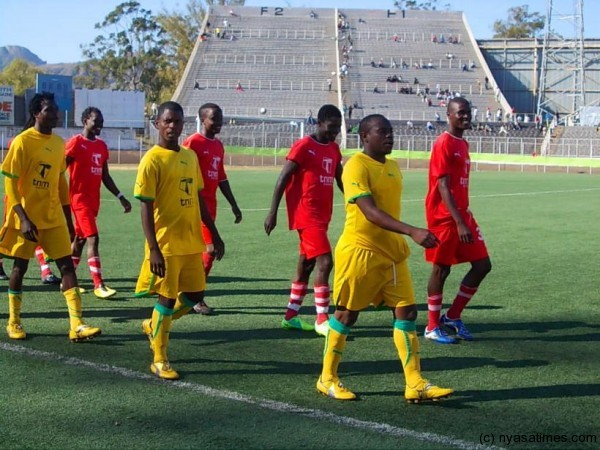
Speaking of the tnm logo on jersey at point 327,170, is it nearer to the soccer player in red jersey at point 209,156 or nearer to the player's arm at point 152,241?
the soccer player in red jersey at point 209,156

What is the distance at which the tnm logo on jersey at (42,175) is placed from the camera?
290 inches

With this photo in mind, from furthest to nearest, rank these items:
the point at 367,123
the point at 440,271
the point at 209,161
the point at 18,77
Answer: the point at 18,77
the point at 209,161
the point at 440,271
the point at 367,123

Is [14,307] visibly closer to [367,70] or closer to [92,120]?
[92,120]

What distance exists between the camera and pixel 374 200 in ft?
18.8

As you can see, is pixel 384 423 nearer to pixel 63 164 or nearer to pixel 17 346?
pixel 17 346

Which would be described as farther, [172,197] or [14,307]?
[14,307]

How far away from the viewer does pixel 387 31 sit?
77.9 m

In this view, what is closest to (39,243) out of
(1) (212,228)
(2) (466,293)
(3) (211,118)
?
(1) (212,228)

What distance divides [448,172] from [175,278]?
8.48 feet

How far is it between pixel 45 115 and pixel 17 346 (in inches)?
75.0

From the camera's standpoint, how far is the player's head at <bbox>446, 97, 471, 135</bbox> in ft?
24.3

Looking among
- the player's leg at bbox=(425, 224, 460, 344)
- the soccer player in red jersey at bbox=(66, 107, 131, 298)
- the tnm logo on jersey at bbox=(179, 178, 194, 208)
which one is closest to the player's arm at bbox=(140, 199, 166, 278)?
the tnm logo on jersey at bbox=(179, 178, 194, 208)

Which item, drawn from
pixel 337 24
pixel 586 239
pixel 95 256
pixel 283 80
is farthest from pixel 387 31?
pixel 95 256

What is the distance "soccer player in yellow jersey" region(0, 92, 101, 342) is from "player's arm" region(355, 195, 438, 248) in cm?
283
